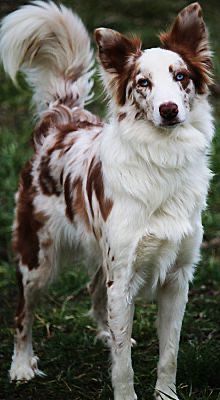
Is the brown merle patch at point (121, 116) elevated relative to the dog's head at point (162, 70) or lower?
lower

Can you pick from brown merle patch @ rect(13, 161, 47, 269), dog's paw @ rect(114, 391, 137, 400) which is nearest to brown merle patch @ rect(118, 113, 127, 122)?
brown merle patch @ rect(13, 161, 47, 269)

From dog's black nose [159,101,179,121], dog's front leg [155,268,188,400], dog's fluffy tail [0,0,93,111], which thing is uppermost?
dog's black nose [159,101,179,121]

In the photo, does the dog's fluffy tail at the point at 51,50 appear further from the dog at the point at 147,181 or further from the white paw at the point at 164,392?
the white paw at the point at 164,392

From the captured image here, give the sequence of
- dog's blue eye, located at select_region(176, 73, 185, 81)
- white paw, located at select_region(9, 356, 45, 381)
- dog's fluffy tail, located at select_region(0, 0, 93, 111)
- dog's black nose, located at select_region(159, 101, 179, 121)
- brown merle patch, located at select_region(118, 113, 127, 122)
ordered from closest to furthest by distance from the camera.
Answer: dog's black nose, located at select_region(159, 101, 179, 121) < dog's blue eye, located at select_region(176, 73, 185, 81) < brown merle patch, located at select_region(118, 113, 127, 122) < white paw, located at select_region(9, 356, 45, 381) < dog's fluffy tail, located at select_region(0, 0, 93, 111)

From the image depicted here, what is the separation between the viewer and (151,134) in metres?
4.11

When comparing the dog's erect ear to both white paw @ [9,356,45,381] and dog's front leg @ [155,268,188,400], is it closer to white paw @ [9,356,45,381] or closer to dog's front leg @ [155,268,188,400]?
dog's front leg @ [155,268,188,400]

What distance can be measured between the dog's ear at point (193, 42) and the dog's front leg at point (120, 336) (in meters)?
1.10

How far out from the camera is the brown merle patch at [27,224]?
5.09 m

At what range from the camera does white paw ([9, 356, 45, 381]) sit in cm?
506

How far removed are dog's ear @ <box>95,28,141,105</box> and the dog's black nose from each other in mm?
362

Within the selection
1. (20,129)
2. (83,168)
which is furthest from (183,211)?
(20,129)

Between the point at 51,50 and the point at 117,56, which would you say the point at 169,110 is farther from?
the point at 51,50

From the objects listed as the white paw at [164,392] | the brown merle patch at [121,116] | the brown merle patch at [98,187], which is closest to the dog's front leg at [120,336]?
the white paw at [164,392]

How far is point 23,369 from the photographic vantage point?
16.7 feet
